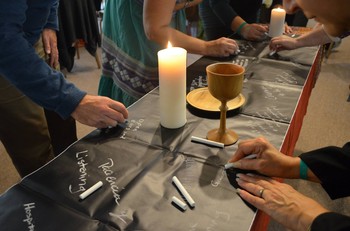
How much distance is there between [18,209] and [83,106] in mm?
319

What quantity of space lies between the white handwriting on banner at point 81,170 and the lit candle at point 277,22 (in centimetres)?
125

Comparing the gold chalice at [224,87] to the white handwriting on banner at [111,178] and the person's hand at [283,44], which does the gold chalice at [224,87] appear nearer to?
the white handwriting on banner at [111,178]

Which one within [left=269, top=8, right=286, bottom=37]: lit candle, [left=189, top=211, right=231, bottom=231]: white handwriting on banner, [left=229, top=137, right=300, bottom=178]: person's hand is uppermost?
[left=269, top=8, right=286, bottom=37]: lit candle

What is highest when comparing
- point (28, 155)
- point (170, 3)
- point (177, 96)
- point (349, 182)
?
point (170, 3)

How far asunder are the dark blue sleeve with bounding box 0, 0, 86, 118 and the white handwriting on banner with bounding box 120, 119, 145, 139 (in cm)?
→ 15

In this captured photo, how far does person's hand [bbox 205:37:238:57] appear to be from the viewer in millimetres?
1351

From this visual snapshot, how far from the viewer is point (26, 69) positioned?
0.80m

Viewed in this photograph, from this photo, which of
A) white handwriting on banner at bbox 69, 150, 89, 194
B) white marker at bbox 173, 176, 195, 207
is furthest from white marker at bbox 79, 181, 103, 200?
white marker at bbox 173, 176, 195, 207

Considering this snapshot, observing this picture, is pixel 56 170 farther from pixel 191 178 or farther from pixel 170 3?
pixel 170 3

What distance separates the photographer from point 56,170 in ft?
2.29

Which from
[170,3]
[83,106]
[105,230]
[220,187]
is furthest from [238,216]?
[170,3]

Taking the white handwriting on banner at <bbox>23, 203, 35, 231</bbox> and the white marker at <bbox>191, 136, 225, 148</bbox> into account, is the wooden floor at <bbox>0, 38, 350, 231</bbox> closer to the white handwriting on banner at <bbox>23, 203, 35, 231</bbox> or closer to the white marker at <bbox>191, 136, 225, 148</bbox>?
the white marker at <bbox>191, 136, 225, 148</bbox>

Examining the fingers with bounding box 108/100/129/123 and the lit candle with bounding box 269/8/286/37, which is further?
the lit candle with bounding box 269/8/286/37

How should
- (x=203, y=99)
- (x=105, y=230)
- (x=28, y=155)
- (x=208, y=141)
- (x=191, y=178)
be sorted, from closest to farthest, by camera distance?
(x=105, y=230)
(x=191, y=178)
(x=208, y=141)
(x=203, y=99)
(x=28, y=155)
